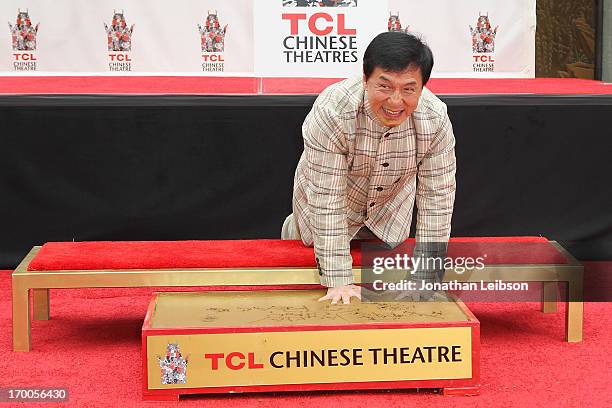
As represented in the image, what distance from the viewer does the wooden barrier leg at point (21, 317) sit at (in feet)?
8.70

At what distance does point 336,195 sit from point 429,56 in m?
0.41

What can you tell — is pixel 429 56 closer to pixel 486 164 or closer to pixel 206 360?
pixel 206 360

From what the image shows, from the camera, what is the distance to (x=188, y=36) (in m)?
4.09

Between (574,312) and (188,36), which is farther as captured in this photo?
(188,36)

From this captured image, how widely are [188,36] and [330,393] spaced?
2091 mm

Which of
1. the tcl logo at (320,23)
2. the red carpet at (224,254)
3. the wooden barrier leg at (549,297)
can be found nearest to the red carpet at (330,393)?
the wooden barrier leg at (549,297)

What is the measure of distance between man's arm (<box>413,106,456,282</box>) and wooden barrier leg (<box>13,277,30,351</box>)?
0.99 metres

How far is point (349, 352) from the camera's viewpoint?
7.64 feet

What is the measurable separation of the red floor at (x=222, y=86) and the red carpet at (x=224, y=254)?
727 millimetres

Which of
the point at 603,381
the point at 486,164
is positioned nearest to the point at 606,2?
the point at 486,164

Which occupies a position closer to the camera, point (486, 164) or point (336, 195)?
point (336, 195)

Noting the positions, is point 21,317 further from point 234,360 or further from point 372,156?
point 372,156

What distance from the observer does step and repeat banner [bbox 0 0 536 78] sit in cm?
401

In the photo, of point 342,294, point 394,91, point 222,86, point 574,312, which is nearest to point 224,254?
point 342,294
